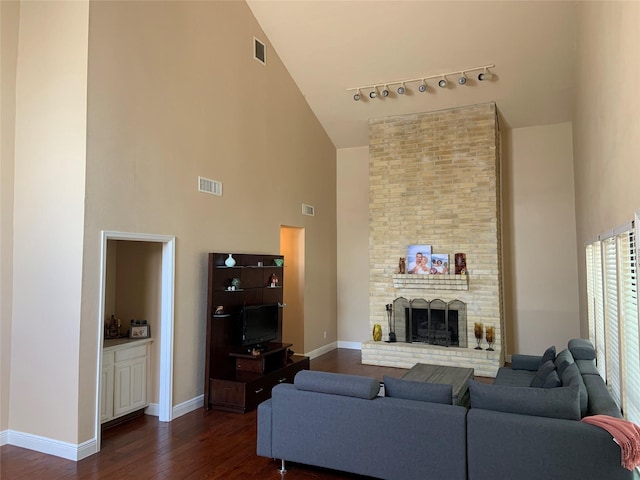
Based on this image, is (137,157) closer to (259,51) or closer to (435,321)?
(259,51)

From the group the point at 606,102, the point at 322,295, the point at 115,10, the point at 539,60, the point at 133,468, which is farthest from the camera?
the point at 322,295

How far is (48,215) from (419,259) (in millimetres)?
5764

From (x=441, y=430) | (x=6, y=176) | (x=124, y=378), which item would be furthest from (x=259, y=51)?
(x=441, y=430)

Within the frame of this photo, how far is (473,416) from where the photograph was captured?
3172 mm

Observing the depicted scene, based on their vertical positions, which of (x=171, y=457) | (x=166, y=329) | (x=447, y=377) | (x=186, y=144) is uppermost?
(x=186, y=144)

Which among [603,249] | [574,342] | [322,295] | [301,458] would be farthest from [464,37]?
[301,458]

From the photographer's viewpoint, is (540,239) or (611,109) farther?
(540,239)

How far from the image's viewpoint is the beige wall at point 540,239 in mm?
7684

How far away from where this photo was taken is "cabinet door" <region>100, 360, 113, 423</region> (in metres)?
4.74

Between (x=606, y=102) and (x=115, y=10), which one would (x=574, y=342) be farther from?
(x=115, y=10)

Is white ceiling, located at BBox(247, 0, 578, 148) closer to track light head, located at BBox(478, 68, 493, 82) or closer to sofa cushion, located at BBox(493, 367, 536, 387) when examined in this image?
track light head, located at BBox(478, 68, 493, 82)

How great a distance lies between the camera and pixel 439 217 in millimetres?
7867

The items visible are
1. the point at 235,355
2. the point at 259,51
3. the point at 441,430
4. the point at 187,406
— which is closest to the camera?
the point at 441,430

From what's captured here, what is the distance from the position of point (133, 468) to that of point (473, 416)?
115 inches
